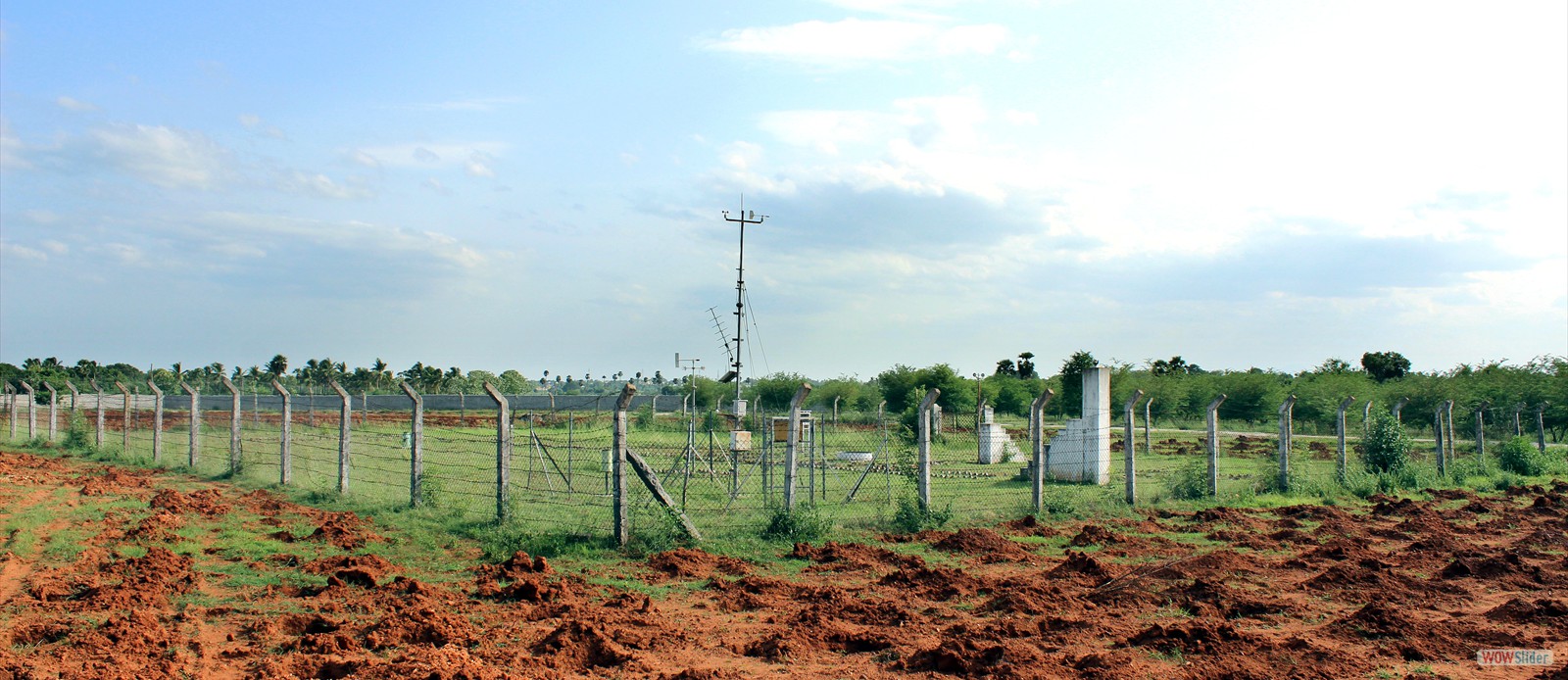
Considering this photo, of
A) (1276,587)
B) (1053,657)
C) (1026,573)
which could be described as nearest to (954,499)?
(1026,573)

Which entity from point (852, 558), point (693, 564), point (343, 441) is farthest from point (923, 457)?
point (343, 441)

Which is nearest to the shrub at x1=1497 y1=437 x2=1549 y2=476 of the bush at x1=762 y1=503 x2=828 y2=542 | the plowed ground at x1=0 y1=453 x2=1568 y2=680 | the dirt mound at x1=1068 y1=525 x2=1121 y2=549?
the plowed ground at x1=0 y1=453 x2=1568 y2=680

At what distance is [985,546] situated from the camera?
11.2 m

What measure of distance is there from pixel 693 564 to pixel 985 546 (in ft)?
11.6

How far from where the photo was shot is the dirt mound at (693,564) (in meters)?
9.68

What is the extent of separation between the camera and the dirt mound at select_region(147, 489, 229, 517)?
13.5 metres

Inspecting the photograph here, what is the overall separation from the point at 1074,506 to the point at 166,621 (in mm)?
11521

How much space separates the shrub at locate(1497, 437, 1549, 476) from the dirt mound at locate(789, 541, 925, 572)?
61.2ft

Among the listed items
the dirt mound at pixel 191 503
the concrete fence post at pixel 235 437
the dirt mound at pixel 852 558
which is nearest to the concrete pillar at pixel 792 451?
the dirt mound at pixel 852 558

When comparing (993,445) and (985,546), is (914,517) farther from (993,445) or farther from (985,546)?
(993,445)

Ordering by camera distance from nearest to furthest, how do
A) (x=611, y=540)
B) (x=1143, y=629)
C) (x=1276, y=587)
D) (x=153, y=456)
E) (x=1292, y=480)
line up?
(x=1143, y=629) < (x=1276, y=587) < (x=611, y=540) < (x=1292, y=480) < (x=153, y=456)

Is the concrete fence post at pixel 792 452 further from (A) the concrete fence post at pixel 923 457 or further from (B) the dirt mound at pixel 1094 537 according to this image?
(B) the dirt mound at pixel 1094 537

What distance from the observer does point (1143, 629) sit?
735 centimetres

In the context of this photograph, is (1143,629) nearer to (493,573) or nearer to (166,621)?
(493,573)
